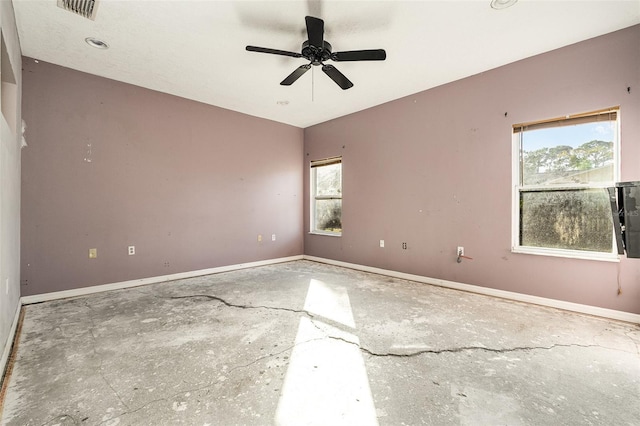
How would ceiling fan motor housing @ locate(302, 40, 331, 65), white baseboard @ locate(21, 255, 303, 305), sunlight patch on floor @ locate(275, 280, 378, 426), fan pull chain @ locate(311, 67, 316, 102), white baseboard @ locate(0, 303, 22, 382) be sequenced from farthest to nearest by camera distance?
fan pull chain @ locate(311, 67, 316, 102), white baseboard @ locate(21, 255, 303, 305), ceiling fan motor housing @ locate(302, 40, 331, 65), white baseboard @ locate(0, 303, 22, 382), sunlight patch on floor @ locate(275, 280, 378, 426)

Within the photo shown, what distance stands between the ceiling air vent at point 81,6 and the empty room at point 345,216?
0.05 feet

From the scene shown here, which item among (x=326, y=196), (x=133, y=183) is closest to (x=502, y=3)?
(x=326, y=196)

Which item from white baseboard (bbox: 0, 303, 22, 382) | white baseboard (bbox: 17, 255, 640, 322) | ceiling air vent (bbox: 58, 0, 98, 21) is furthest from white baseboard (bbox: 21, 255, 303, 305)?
ceiling air vent (bbox: 58, 0, 98, 21)

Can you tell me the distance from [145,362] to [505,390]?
7.70ft

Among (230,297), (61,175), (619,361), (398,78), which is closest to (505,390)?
(619,361)

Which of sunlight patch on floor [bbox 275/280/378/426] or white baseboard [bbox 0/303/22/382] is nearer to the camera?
sunlight patch on floor [bbox 275/280/378/426]

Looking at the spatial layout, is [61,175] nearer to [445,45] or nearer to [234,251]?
[234,251]

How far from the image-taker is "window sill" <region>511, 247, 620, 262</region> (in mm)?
2760

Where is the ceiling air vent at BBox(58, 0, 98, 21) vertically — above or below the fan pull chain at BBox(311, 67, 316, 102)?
above

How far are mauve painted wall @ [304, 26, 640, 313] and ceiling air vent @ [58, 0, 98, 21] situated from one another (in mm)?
3633

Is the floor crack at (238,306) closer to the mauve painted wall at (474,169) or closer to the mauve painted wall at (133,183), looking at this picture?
the mauve painted wall at (133,183)

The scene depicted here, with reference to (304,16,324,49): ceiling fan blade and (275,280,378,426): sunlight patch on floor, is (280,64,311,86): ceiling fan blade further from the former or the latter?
(275,280,378,426): sunlight patch on floor

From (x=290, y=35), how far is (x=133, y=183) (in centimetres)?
290

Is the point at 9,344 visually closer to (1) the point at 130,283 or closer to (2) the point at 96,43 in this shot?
(1) the point at 130,283
